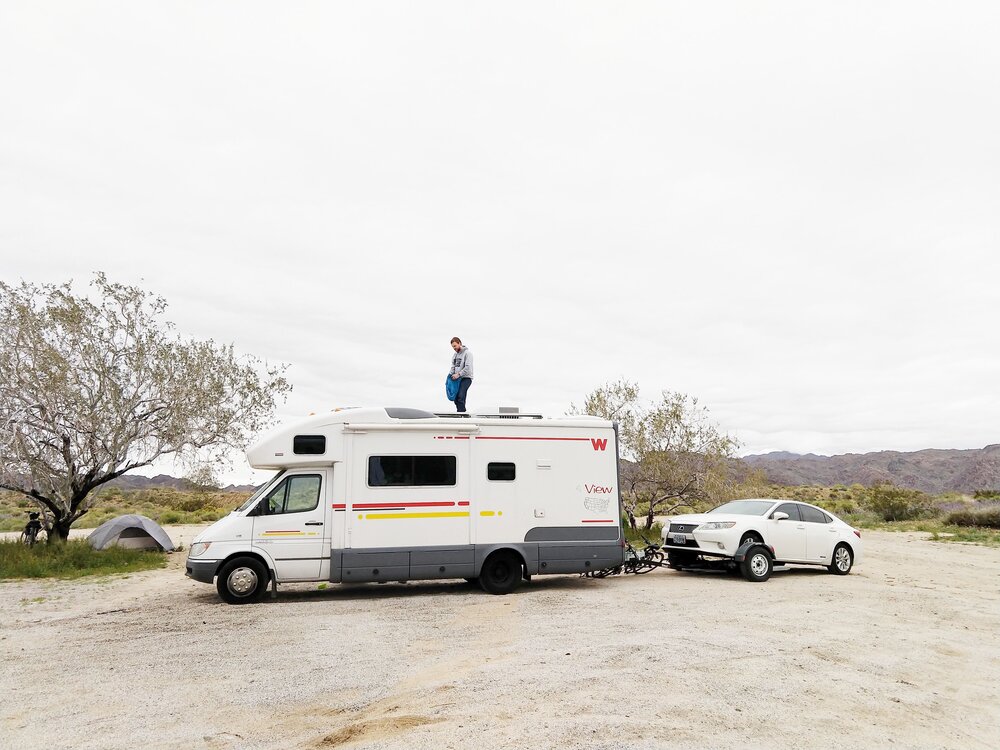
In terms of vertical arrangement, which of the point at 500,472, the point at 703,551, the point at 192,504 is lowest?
the point at 703,551

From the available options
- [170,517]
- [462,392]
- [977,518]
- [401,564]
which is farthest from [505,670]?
[170,517]

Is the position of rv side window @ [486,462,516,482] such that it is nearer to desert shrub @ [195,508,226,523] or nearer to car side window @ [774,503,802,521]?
car side window @ [774,503,802,521]

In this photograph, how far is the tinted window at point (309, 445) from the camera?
40.3 ft

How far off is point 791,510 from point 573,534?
5165 mm

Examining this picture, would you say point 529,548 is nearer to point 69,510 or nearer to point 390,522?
point 390,522

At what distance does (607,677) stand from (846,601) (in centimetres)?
682

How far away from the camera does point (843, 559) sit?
15.8m

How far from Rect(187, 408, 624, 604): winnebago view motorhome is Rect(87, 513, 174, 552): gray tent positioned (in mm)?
9086

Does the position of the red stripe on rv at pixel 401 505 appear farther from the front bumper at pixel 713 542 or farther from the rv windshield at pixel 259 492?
the front bumper at pixel 713 542

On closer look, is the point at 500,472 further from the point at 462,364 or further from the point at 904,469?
the point at 904,469

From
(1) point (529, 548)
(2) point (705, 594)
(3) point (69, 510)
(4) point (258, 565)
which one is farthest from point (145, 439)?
(2) point (705, 594)

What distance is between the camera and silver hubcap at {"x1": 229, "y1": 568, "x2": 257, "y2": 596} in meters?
11.9

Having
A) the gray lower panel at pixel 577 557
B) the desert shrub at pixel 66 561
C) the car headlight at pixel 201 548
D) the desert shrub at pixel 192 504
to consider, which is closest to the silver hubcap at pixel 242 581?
the car headlight at pixel 201 548

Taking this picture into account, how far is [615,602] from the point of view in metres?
11.9
